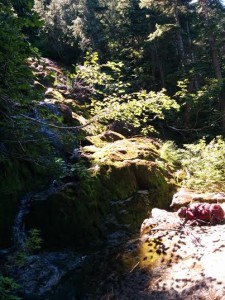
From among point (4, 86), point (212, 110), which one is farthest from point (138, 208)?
point (212, 110)

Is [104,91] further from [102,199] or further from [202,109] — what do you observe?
[102,199]

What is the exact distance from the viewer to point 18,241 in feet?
30.0

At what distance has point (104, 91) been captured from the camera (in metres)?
22.9

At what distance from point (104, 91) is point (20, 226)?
49.1 ft

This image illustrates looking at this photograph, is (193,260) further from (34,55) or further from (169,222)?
(34,55)

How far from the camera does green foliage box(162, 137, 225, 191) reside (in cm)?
1277

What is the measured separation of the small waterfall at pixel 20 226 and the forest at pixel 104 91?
0.19 metres

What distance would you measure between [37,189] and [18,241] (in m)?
1.96

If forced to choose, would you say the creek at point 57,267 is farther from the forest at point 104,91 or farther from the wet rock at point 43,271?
the forest at point 104,91

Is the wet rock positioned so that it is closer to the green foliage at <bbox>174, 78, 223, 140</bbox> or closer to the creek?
→ the creek

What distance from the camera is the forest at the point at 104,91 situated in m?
6.82

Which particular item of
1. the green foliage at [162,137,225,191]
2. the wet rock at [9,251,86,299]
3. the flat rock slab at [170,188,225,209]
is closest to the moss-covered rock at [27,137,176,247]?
the wet rock at [9,251,86,299]

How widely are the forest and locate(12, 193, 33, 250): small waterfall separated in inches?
7.4

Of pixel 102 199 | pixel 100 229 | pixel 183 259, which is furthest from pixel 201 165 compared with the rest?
pixel 183 259
